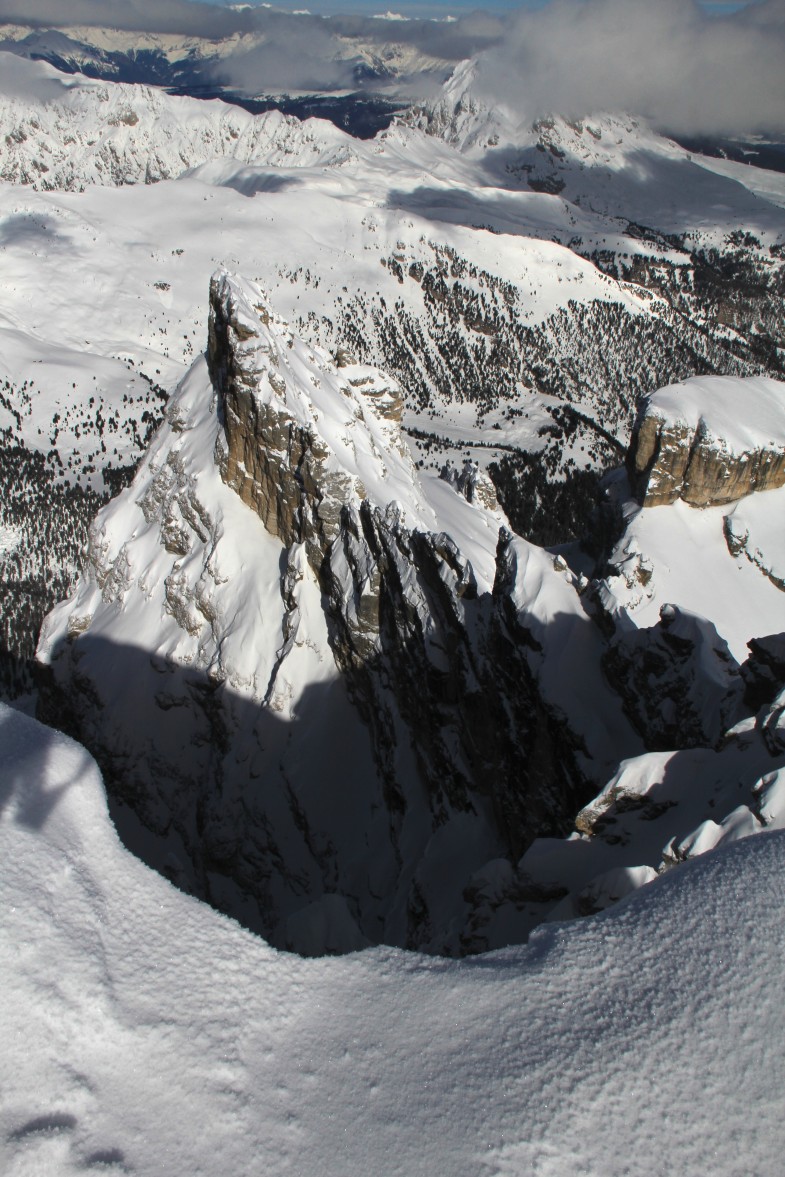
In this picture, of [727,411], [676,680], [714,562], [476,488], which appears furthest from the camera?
[476,488]

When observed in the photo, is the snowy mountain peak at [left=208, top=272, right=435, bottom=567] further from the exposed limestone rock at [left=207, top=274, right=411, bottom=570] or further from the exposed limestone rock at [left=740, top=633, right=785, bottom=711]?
the exposed limestone rock at [left=740, top=633, right=785, bottom=711]

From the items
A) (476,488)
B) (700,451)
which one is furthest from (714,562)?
(476,488)

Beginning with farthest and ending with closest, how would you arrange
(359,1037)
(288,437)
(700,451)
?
(700,451)
(288,437)
(359,1037)

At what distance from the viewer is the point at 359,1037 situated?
30.3 feet

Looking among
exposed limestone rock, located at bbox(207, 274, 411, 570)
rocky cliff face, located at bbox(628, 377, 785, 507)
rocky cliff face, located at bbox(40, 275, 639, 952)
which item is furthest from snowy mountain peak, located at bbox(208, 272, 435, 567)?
rocky cliff face, located at bbox(628, 377, 785, 507)

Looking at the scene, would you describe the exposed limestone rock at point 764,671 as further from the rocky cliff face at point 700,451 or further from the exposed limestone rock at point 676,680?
the rocky cliff face at point 700,451

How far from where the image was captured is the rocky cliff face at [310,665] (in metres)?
35.0

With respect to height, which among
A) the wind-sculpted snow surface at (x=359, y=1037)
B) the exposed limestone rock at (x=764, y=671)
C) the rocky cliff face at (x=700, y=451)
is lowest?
the rocky cliff face at (x=700, y=451)

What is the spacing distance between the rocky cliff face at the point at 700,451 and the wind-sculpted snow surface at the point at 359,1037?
56261 millimetres

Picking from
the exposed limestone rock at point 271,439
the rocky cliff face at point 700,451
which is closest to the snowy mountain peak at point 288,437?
the exposed limestone rock at point 271,439

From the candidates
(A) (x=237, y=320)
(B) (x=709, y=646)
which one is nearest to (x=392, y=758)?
(B) (x=709, y=646)

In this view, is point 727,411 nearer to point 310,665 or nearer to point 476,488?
point 476,488

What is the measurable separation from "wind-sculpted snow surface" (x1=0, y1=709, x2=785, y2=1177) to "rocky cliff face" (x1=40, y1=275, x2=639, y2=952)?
20.4 m

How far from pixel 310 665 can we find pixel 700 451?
3625cm
